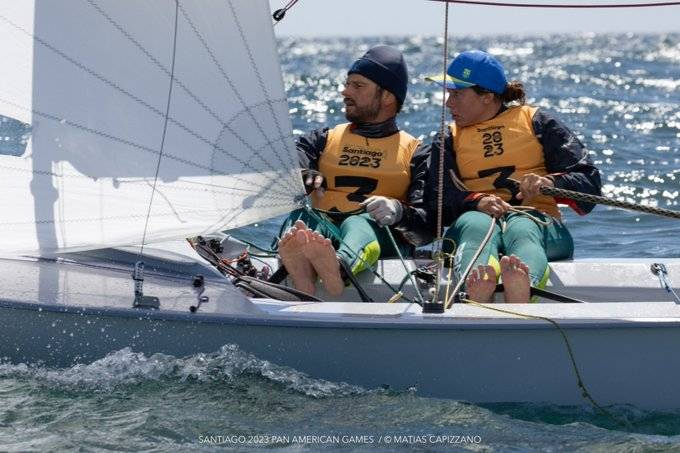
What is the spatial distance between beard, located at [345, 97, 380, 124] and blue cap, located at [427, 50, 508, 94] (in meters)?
0.26

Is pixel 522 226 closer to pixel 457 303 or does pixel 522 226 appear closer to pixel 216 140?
pixel 457 303

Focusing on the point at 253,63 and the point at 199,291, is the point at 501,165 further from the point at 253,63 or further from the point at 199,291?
the point at 199,291

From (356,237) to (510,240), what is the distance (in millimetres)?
537

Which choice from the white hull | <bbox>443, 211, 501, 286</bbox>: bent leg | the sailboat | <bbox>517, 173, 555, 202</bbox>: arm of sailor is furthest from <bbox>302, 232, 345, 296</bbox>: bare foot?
<bbox>517, 173, 555, 202</bbox>: arm of sailor

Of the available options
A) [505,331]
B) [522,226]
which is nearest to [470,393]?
[505,331]

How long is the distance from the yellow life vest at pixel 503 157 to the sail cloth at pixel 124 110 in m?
0.95

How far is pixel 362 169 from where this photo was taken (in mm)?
4738

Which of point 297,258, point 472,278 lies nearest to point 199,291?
point 297,258

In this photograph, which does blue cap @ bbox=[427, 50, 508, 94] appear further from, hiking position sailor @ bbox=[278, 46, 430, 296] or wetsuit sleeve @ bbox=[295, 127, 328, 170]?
wetsuit sleeve @ bbox=[295, 127, 328, 170]

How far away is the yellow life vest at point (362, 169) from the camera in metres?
4.73

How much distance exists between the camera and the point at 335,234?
4375 mm

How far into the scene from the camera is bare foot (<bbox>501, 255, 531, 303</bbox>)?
4039 mm

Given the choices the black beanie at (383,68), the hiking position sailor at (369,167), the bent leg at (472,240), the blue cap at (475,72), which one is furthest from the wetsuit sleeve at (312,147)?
the bent leg at (472,240)

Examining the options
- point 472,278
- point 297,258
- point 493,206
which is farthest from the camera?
point 493,206
